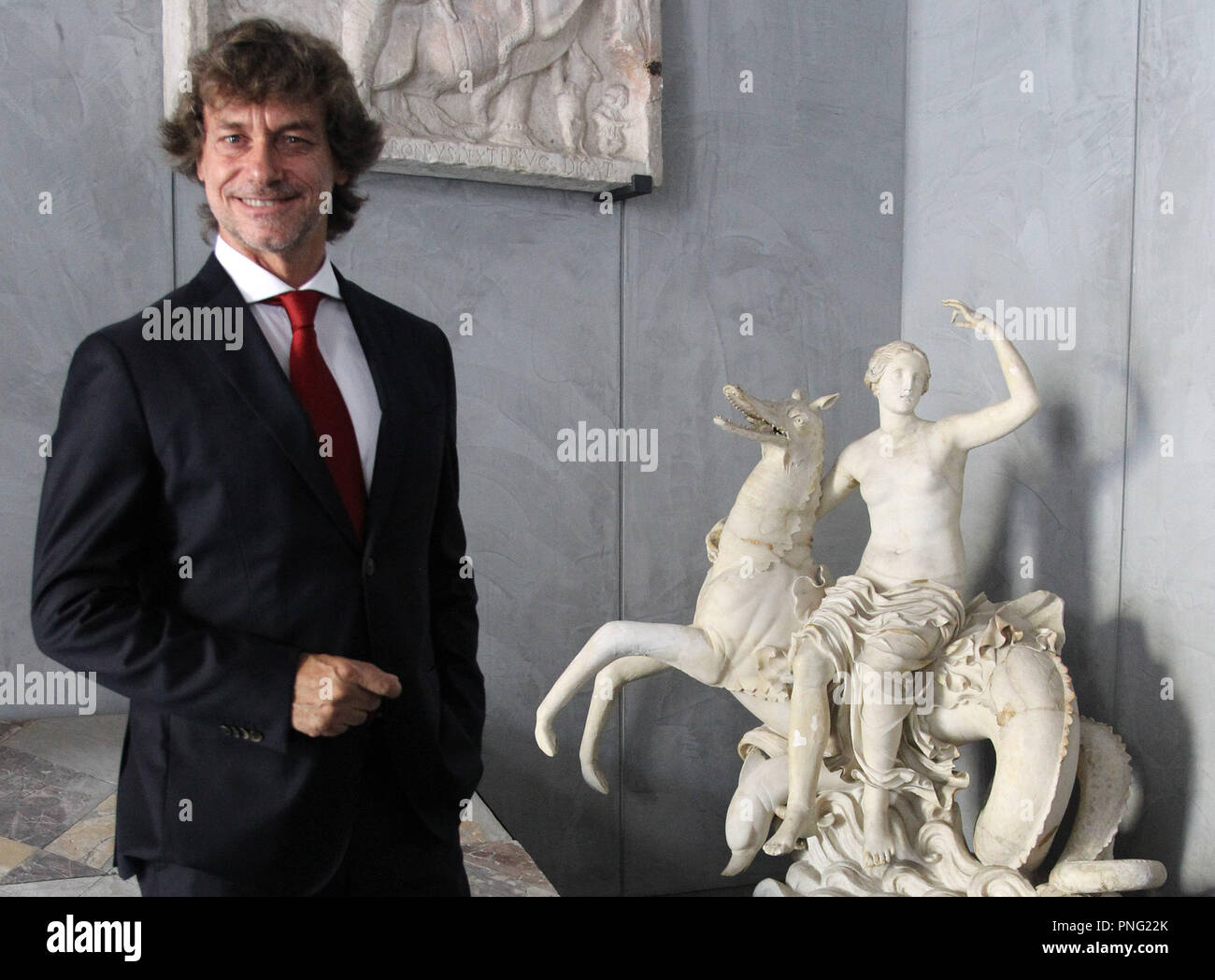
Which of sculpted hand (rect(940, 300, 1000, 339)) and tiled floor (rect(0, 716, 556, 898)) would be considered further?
sculpted hand (rect(940, 300, 1000, 339))

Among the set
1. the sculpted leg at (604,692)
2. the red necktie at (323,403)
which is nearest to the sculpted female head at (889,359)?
the sculpted leg at (604,692)

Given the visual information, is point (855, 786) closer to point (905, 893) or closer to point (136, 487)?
point (905, 893)

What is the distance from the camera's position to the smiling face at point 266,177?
137 centimetres

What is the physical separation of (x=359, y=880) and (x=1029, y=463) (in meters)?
3.03

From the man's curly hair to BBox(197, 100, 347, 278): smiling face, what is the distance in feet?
0.05

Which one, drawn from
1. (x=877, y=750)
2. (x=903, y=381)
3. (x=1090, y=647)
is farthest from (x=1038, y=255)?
(x=877, y=750)

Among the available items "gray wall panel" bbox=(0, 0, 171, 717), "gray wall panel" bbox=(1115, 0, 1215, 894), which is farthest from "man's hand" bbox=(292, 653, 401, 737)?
"gray wall panel" bbox=(1115, 0, 1215, 894)

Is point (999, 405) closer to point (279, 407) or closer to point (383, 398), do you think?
point (383, 398)

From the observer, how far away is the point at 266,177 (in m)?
1.35

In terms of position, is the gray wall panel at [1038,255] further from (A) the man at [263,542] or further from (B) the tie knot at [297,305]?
(B) the tie knot at [297,305]

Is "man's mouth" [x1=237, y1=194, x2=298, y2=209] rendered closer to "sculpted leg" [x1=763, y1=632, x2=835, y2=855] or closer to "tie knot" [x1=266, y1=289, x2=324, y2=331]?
"tie knot" [x1=266, y1=289, x2=324, y2=331]

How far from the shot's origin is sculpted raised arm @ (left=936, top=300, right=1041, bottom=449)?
3107mm
